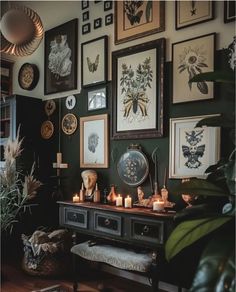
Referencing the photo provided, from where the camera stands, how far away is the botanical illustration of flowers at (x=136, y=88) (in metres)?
2.76

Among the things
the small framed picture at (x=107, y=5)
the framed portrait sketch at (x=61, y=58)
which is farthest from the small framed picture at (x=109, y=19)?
the framed portrait sketch at (x=61, y=58)

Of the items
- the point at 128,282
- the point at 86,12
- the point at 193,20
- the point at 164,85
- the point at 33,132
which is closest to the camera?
the point at 193,20

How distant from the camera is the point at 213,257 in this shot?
0.99m

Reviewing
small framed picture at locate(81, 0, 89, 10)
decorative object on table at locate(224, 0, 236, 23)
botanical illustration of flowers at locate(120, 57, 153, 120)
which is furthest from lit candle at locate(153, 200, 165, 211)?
small framed picture at locate(81, 0, 89, 10)

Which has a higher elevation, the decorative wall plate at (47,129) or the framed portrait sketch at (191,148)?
the decorative wall plate at (47,129)

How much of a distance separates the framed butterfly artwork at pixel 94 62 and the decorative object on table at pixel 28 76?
0.86 meters

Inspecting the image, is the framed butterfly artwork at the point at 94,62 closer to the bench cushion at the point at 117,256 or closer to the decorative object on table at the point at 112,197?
the decorative object on table at the point at 112,197

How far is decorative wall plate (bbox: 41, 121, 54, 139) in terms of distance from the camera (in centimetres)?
361

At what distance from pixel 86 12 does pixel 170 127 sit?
170 cm

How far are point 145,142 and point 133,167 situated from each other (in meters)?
0.26

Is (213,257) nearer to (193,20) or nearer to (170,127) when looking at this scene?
(170,127)

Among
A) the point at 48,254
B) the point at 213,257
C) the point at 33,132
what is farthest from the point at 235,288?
the point at 33,132

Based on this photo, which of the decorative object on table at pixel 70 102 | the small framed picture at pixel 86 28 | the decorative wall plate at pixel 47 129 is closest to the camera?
the small framed picture at pixel 86 28

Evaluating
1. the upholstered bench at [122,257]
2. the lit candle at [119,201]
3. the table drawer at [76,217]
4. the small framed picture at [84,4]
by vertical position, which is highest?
the small framed picture at [84,4]
